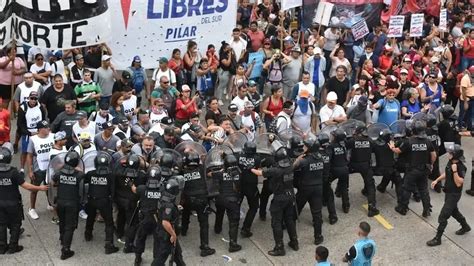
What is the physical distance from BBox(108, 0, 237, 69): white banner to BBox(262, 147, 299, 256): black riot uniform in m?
5.11

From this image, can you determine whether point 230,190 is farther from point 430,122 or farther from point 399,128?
point 430,122

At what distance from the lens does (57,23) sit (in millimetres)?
11703

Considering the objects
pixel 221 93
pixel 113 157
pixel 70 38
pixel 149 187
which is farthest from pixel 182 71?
pixel 149 187

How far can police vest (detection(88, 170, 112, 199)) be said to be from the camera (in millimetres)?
9594

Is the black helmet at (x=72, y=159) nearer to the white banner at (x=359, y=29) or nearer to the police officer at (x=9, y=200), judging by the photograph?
the police officer at (x=9, y=200)

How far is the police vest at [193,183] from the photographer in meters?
9.75

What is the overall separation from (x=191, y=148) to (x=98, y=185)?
4.78ft

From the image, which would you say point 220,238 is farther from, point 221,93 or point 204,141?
point 221,93

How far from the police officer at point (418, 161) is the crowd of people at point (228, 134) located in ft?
0.06

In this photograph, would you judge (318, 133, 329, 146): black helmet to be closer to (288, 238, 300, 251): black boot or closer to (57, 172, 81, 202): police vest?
(288, 238, 300, 251): black boot

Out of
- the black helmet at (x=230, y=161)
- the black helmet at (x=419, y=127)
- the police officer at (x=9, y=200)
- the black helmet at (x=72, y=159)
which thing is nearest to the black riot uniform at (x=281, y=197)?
the black helmet at (x=230, y=161)

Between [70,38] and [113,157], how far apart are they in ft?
9.18

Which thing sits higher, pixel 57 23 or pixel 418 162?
pixel 57 23

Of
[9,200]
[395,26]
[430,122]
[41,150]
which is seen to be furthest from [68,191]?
[395,26]
